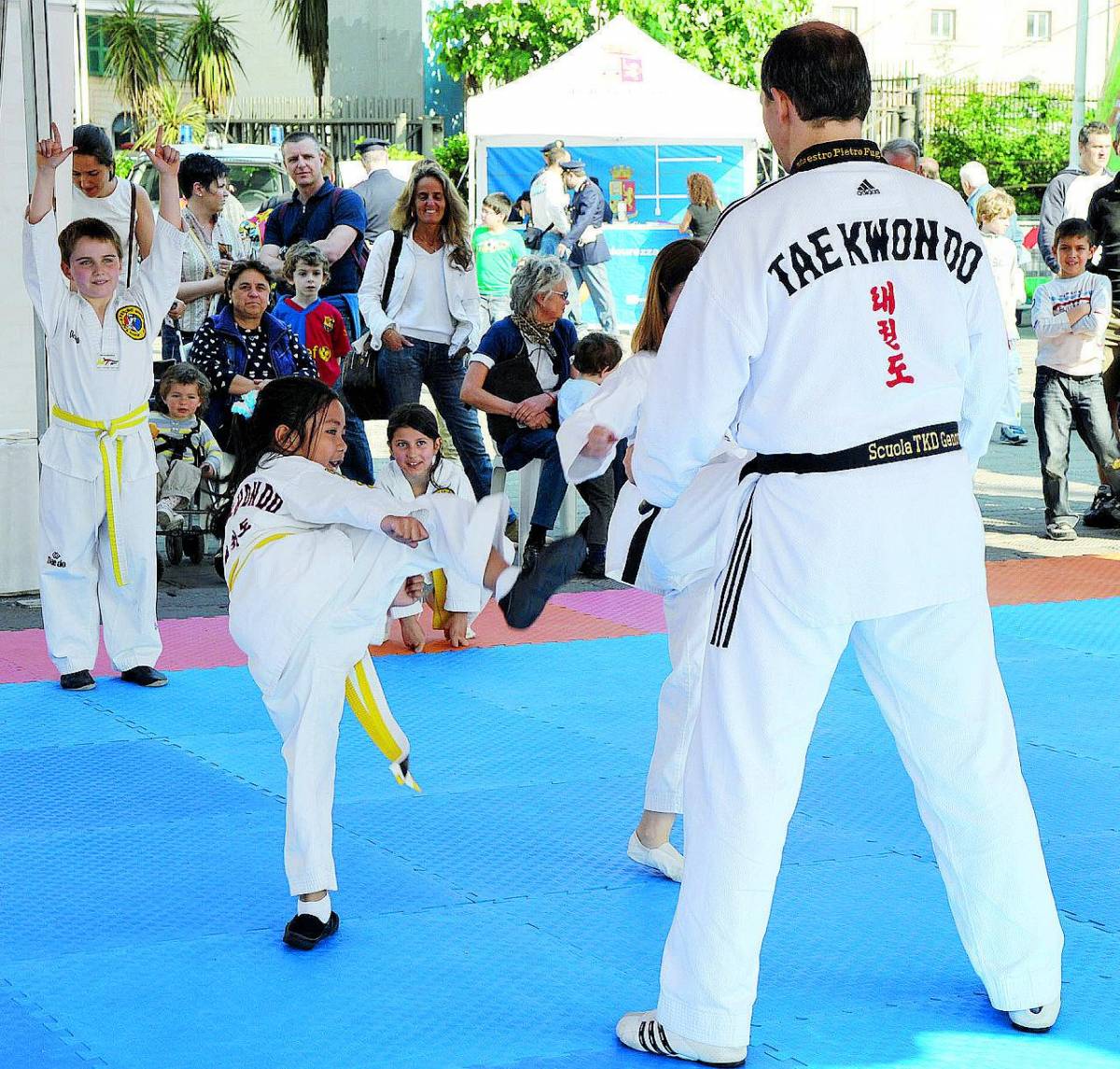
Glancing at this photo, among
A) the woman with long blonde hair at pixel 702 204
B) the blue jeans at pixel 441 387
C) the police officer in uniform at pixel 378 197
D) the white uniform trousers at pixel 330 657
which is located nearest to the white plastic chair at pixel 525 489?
the blue jeans at pixel 441 387

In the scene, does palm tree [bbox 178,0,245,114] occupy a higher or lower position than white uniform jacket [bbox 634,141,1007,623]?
higher

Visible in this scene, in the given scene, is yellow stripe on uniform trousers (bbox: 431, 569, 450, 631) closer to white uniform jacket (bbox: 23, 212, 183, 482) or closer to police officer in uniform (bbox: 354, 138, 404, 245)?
white uniform jacket (bbox: 23, 212, 183, 482)

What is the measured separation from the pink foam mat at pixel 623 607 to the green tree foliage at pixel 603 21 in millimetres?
23475

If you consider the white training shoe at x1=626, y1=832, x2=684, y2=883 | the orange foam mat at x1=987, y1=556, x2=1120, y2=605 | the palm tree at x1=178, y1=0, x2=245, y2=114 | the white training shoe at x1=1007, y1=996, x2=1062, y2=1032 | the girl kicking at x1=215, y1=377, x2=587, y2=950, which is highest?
the palm tree at x1=178, y1=0, x2=245, y2=114

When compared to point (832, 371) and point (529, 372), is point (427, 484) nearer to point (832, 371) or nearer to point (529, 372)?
point (529, 372)

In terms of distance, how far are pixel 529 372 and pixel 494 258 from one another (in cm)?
687

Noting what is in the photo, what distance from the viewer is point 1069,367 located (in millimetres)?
8617

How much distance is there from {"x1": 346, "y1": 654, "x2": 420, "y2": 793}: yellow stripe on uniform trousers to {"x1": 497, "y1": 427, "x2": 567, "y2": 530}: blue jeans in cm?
372

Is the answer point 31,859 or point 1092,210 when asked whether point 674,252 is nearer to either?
point 31,859

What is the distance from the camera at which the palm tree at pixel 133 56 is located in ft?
103

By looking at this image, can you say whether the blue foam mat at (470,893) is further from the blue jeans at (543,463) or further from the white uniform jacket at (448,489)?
the blue jeans at (543,463)

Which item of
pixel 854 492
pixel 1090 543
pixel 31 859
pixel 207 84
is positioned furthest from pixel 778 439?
pixel 207 84

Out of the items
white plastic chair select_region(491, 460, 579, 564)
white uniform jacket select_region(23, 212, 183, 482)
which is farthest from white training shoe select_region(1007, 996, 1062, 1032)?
white plastic chair select_region(491, 460, 579, 564)

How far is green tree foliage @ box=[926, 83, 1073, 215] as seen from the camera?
2955cm
